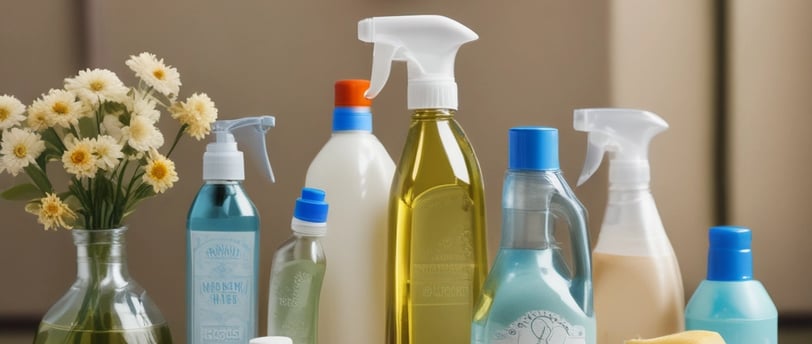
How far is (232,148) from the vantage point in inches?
28.6

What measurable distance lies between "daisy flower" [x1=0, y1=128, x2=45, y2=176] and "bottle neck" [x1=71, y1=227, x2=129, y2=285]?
0.22ft

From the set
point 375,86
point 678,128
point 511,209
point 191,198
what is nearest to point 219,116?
point 191,198

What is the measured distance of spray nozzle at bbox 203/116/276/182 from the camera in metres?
0.72

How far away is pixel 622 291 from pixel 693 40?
0.94 feet

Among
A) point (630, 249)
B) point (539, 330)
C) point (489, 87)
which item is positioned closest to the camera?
point (539, 330)

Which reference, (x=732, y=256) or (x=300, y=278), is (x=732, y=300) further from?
(x=300, y=278)

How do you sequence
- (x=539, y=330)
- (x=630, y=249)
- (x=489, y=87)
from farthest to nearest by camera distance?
(x=489, y=87) → (x=630, y=249) → (x=539, y=330)

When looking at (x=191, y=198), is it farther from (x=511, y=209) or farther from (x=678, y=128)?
(x=678, y=128)

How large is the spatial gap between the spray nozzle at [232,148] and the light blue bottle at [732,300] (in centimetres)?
37

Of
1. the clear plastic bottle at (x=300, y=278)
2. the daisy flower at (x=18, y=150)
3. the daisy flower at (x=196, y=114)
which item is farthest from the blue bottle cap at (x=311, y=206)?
the daisy flower at (x=18, y=150)

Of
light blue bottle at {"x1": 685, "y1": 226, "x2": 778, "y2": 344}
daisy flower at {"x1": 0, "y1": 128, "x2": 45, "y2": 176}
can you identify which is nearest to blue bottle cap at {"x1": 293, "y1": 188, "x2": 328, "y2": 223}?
daisy flower at {"x1": 0, "y1": 128, "x2": 45, "y2": 176}

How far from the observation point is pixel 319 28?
844mm

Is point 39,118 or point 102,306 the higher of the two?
point 39,118

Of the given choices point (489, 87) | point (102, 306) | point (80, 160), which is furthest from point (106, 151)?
point (489, 87)
